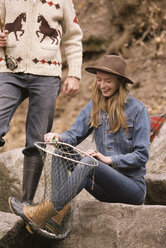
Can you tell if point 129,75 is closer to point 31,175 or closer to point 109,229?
point 31,175

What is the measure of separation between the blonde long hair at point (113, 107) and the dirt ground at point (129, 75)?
3548mm

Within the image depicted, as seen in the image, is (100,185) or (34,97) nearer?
(100,185)

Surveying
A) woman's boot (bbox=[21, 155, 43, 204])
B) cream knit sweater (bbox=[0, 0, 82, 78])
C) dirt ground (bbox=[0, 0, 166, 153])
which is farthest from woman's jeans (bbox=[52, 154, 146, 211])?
dirt ground (bbox=[0, 0, 166, 153])

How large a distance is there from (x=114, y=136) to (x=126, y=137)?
0.10 meters

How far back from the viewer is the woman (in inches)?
116

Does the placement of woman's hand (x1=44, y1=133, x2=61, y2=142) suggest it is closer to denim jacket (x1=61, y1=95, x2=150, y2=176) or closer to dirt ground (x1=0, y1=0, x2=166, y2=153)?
denim jacket (x1=61, y1=95, x2=150, y2=176)

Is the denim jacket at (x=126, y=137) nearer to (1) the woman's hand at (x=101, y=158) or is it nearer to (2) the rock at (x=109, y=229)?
(1) the woman's hand at (x=101, y=158)

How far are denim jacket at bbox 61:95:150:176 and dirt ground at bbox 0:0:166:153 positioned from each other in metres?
3.56

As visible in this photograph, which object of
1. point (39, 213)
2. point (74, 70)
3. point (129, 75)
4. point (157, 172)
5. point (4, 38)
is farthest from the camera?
point (129, 75)

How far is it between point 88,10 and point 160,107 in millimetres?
2831

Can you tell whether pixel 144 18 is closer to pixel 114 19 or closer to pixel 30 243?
pixel 114 19

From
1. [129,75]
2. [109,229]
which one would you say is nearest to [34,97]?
[109,229]

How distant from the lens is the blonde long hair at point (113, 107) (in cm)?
315

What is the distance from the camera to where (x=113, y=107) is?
10.4ft
